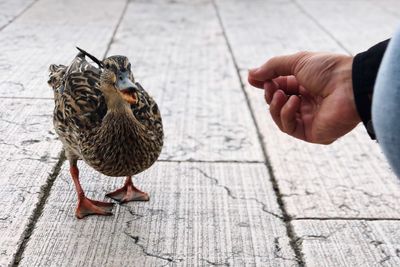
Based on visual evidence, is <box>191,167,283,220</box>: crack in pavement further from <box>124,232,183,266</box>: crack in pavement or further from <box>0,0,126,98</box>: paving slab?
<box>0,0,126,98</box>: paving slab

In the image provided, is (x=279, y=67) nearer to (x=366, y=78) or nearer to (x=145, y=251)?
(x=366, y=78)

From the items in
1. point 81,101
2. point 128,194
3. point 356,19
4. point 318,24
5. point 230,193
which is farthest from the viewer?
point 356,19

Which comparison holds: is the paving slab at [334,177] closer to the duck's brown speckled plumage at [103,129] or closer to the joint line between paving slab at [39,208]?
the duck's brown speckled plumage at [103,129]

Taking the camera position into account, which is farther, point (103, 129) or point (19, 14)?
point (19, 14)

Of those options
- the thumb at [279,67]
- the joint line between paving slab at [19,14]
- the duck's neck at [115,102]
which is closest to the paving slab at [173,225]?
the duck's neck at [115,102]

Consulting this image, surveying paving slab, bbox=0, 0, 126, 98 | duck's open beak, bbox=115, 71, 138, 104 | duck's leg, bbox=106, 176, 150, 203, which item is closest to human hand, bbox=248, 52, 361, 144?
duck's open beak, bbox=115, 71, 138, 104

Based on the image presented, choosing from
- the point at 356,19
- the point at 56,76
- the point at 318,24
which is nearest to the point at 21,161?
the point at 56,76
